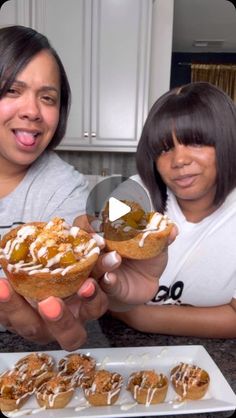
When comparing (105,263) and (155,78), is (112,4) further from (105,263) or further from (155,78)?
(105,263)

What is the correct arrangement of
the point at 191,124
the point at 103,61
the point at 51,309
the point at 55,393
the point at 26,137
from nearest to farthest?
the point at 51,309, the point at 55,393, the point at 26,137, the point at 191,124, the point at 103,61

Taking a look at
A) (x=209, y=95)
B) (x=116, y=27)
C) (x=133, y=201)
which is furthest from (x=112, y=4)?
(x=133, y=201)

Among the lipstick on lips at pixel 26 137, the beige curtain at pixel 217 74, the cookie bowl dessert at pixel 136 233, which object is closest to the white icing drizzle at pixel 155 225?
the cookie bowl dessert at pixel 136 233

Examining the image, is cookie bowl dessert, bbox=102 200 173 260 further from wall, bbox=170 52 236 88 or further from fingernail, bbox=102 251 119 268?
wall, bbox=170 52 236 88

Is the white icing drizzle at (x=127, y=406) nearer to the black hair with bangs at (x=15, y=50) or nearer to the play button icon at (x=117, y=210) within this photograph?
the play button icon at (x=117, y=210)

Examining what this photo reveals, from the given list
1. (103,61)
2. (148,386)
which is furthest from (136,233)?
(103,61)

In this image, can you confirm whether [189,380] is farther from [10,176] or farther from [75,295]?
[10,176]

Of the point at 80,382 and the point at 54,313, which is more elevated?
the point at 54,313
